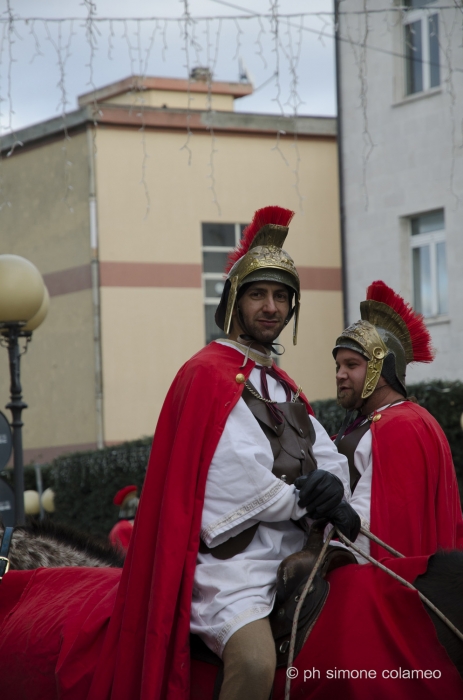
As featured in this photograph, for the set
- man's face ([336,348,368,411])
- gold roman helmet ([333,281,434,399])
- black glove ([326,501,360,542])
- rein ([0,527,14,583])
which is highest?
gold roman helmet ([333,281,434,399])

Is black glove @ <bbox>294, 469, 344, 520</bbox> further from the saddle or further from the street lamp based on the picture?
the street lamp

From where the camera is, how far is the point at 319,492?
12.4ft

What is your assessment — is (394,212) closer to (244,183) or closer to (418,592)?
(244,183)

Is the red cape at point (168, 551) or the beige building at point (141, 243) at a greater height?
the beige building at point (141, 243)

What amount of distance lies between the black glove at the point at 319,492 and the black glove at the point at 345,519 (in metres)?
0.04

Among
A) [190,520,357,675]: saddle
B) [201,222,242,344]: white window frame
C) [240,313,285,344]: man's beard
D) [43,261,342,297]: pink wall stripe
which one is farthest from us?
[201,222,242,344]: white window frame

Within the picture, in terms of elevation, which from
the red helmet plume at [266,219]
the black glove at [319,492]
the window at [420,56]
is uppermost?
the window at [420,56]

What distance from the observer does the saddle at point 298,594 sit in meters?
3.71

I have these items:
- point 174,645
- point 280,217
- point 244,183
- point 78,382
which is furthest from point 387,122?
point 174,645

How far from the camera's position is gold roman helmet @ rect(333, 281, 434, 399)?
16.6ft

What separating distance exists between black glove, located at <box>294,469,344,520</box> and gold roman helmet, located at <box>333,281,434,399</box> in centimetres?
125

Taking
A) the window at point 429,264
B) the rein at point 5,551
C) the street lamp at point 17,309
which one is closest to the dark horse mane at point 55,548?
the rein at point 5,551

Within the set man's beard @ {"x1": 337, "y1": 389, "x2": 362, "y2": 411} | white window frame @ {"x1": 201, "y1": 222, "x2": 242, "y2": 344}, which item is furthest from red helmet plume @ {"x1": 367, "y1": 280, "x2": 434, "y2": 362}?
white window frame @ {"x1": 201, "y1": 222, "x2": 242, "y2": 344}

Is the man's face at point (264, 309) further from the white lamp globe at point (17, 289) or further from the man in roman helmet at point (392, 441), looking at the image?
the white lamp globe at point (17, 289)
